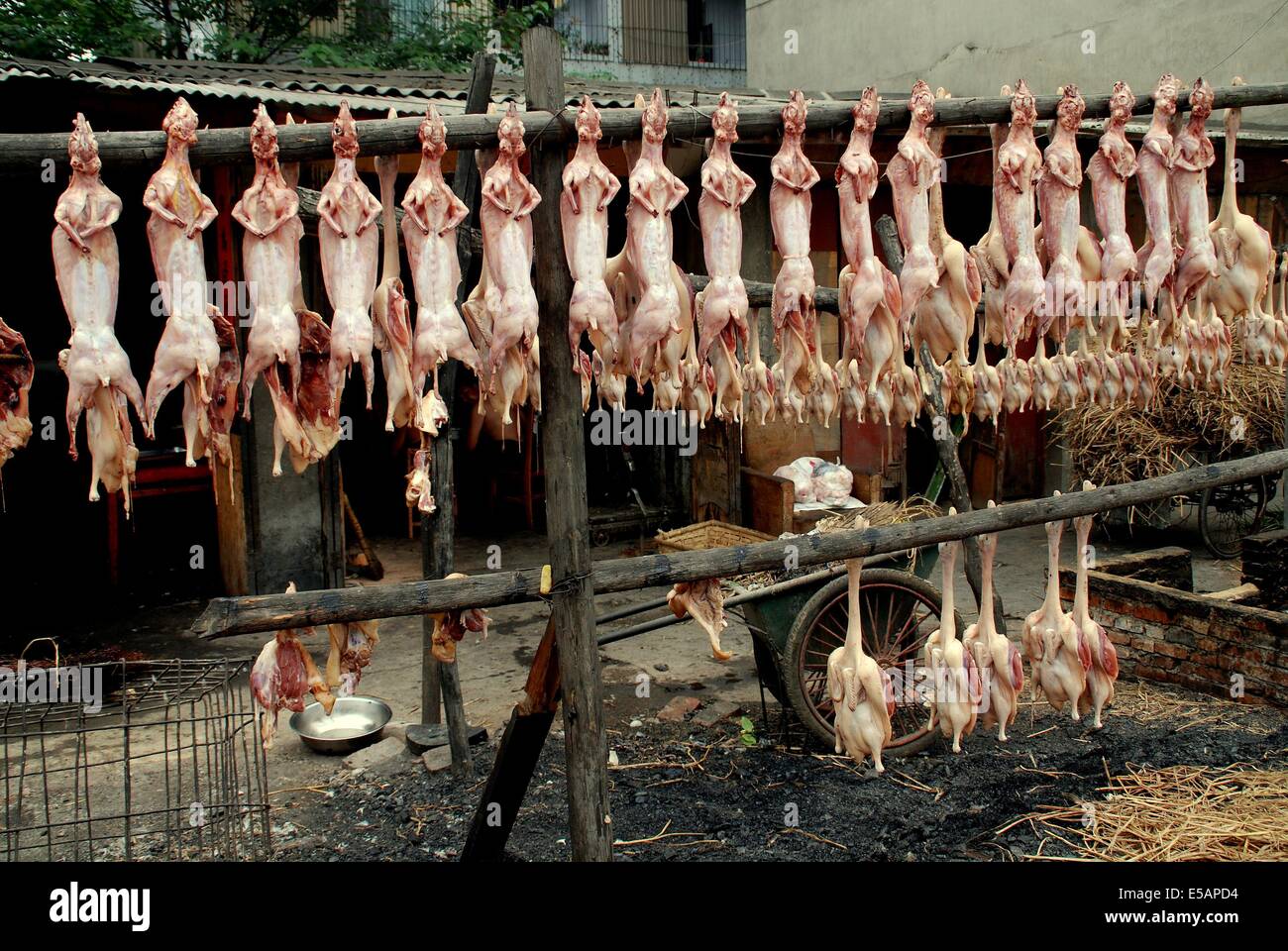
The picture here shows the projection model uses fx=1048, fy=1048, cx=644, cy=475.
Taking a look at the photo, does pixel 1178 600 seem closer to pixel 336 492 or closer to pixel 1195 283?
pixel 1195 283

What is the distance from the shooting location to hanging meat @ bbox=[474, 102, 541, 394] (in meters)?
2.70

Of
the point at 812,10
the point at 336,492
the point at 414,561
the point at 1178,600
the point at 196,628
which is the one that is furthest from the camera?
the point at 812,10

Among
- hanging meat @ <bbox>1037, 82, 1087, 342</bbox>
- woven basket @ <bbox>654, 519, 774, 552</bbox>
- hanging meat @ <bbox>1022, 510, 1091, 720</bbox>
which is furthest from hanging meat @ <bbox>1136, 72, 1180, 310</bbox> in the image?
woven basket @ <bbox>654, 519, 774, 552</bbox>

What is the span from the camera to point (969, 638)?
148 inches

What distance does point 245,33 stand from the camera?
12.3 m

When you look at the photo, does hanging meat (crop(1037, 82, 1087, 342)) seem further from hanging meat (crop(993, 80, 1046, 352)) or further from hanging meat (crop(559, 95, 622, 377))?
hanging meat (crop(559, 95, 622, 377))

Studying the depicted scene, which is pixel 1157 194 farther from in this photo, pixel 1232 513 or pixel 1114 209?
pixel 1232 513

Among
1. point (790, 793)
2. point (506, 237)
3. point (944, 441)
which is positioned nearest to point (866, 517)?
point (944, 441)

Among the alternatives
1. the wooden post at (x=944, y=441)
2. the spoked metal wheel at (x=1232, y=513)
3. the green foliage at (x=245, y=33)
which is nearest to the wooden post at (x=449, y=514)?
the wooden post at (x=944, y=441)

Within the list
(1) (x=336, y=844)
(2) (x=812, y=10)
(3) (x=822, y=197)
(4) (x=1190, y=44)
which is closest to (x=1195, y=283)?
(1) (x=336, y=844)

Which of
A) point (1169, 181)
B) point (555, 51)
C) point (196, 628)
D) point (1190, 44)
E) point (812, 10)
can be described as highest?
point (812, 10)

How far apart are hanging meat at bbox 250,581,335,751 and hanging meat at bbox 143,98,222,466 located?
0.82m

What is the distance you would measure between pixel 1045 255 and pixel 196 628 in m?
2.81

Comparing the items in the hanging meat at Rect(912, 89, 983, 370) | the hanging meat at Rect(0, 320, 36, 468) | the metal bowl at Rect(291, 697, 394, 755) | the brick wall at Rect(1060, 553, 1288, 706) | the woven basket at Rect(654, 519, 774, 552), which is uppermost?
the hanging meat at Rect(912, 89, 983, 370)
